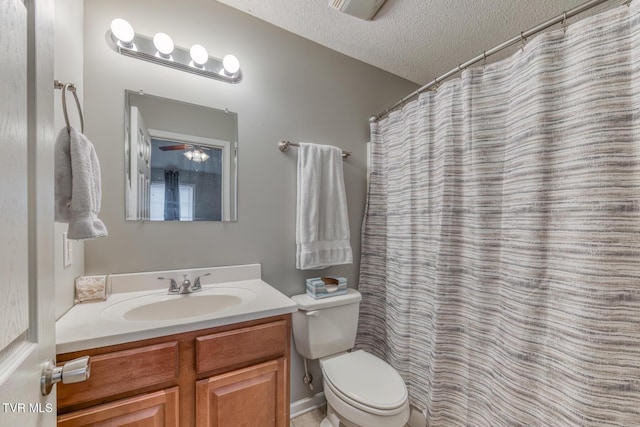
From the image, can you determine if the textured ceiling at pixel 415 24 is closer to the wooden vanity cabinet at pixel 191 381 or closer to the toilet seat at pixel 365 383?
the wooden vanity cabinet at pixel 191 381

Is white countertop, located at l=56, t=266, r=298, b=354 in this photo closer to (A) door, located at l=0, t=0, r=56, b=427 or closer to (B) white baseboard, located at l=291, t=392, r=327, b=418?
(A) door, located at l=0, t=0, r=56, b=427

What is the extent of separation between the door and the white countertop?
0.75 ft

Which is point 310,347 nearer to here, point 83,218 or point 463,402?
point 463,402

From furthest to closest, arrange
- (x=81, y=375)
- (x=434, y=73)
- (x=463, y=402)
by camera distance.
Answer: (x=434, y=73) < (x=463, y=402) < (x=81, y=375)

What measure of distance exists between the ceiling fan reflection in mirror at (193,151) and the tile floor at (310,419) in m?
1.66

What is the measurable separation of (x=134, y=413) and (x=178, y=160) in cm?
107

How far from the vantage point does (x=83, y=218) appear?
81cm

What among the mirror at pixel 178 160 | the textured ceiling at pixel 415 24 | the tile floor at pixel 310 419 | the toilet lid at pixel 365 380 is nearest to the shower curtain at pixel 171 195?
the mirror at pixel 178 160

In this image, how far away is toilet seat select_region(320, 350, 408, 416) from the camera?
1.14m

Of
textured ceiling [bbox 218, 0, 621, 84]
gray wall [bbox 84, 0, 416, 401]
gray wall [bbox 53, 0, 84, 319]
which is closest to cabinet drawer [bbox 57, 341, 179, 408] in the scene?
gray wall [bbox 53, 0, 84, 319]

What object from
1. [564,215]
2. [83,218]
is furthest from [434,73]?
[83,218]

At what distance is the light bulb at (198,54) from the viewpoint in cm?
131

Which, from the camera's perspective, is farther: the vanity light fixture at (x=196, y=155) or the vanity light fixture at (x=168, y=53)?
the vanity light fixture at (x=196, y=155)

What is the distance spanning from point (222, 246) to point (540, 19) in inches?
86.3
